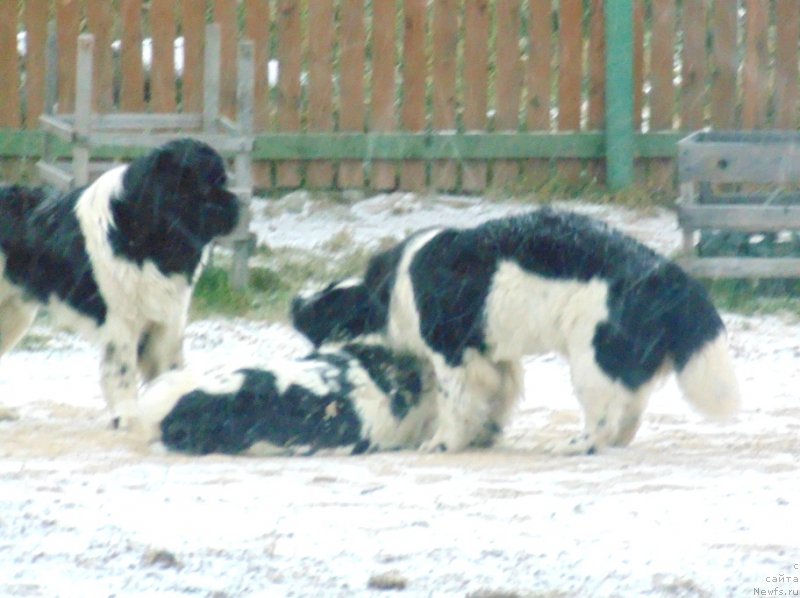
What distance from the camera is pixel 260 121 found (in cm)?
1134

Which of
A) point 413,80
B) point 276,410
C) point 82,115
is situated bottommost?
point 276,410

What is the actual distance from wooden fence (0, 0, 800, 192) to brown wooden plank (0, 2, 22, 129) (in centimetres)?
1

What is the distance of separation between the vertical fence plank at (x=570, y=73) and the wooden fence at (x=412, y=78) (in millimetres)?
10

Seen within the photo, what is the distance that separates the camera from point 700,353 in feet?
20.0

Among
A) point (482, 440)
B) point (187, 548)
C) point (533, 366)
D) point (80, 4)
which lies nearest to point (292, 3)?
point (80, 4)

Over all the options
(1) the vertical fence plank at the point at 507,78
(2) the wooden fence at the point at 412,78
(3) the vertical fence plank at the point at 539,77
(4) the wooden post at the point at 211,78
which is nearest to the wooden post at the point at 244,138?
(4) the wooden post at the point at 211,78

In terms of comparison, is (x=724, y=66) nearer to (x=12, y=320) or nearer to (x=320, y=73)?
(x=320, y=73)

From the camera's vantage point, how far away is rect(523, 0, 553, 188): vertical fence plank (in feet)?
37.0

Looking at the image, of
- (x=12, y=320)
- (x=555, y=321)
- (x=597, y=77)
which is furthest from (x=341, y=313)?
(x=597, y=77)

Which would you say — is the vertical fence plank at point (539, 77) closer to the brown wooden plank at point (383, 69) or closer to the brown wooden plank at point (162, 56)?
the brown wooden plank at point (383, 69)

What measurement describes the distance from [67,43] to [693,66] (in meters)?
4.65

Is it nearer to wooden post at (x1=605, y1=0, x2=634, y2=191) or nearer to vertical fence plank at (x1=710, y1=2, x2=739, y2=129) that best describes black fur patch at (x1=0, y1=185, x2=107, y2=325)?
wooden post at (x1=605, y1=0, x2=634, y2=191)

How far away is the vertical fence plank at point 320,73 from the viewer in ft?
37.0

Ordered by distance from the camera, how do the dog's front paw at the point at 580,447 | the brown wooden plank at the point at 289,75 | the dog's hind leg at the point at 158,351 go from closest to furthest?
the dog's front paw at the point at 580,447 → the dog's hind leg at the point at 158,351 → the brown wooden plank at the point at 289,75
